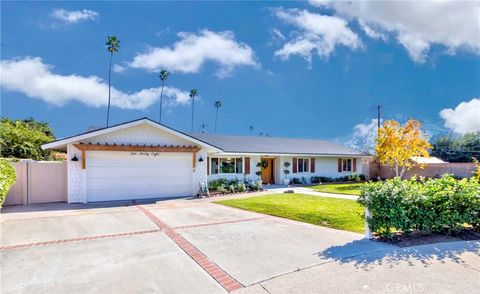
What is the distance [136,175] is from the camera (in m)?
14.1

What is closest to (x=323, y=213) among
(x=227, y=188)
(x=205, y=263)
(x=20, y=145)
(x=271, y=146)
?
(x=205, y=263)

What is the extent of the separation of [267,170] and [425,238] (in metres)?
18.0

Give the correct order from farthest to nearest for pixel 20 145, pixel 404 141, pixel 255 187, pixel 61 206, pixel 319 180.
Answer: pixel 319 180 < pixel 20 145 < pixel 404 141 < pixel 255 187 < pixel 61 206

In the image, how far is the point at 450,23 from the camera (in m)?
12.3

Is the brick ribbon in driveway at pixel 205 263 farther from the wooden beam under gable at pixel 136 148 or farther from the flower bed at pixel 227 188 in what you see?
the flower bed at pixel 227 188

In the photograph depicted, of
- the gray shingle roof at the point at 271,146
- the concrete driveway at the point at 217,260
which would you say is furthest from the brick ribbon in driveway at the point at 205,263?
the gray shingle roof at the point at 271,146

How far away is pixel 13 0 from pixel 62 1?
6.68 feet

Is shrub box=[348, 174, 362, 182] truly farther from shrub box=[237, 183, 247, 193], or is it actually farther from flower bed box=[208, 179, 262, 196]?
shrub box=[237, 183, 247, 193]

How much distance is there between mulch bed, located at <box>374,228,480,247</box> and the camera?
600 centimetres

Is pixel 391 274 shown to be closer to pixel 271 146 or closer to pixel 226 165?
pixel 226 165

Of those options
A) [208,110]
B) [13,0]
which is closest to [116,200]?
[13,0]

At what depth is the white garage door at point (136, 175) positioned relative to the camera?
43.1ft

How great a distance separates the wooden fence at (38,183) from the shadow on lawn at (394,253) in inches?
494

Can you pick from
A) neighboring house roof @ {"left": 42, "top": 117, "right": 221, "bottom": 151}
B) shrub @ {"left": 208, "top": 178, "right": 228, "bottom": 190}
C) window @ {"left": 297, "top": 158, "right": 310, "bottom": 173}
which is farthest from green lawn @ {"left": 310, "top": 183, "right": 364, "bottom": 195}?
neighboring house roof @ {"left": 42, "top": 117, "right": 221, "bottom": 151}
